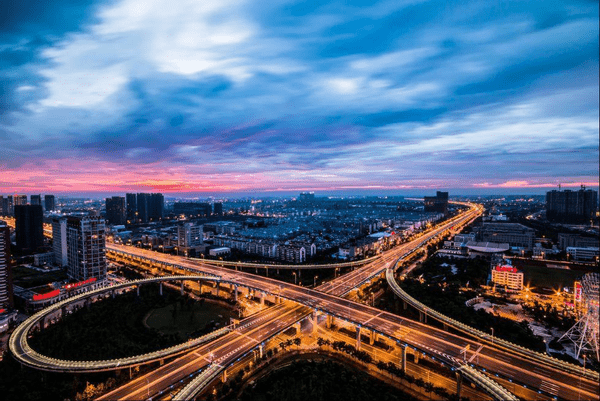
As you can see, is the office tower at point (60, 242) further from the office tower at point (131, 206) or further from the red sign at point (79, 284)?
the office tower at point (131, 206)

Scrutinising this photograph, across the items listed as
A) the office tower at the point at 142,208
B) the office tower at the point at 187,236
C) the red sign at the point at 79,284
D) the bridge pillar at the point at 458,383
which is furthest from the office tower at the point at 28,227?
the bridge pillar at the point at 458,383

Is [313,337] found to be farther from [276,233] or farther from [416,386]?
[276,233]

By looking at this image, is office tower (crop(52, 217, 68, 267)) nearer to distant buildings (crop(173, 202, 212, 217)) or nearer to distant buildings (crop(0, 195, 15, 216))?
distant buildings (crop(0, 195, 15, 216))

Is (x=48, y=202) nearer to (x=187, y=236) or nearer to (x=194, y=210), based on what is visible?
(x=194, y=210)

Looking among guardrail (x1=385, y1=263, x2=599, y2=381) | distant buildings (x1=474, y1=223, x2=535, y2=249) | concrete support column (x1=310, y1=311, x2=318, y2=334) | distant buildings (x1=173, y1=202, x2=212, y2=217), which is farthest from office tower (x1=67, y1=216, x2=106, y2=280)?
distant buildings (x1=173, y1=202, x2=212, y2=217)

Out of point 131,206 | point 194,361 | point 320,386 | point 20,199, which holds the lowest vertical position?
point 320,386

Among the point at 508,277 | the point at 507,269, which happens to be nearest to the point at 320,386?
the point at 508,277
